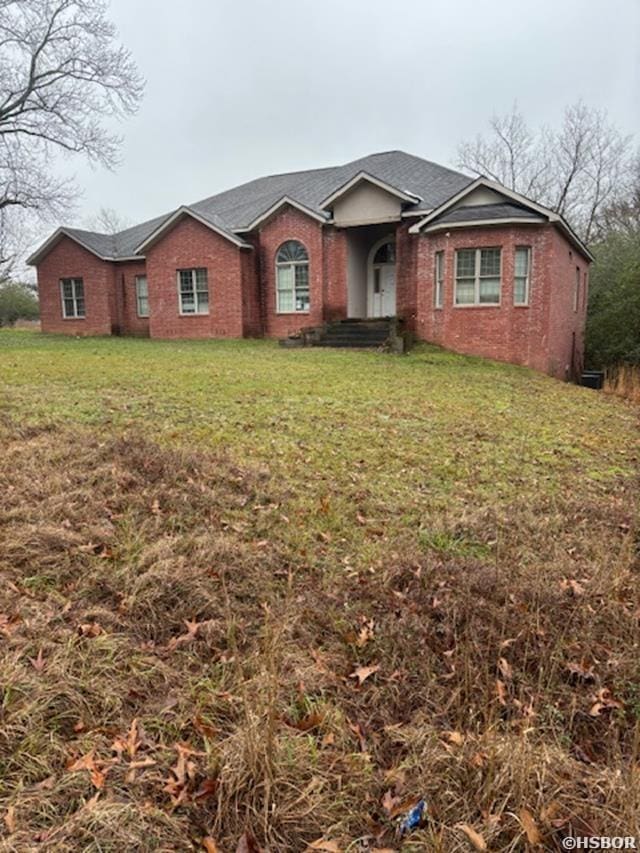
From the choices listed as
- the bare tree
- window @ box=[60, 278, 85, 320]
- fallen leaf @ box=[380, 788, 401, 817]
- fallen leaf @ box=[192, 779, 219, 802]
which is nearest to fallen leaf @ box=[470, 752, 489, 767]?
fallen leaf @ box=[380, 788, 401, 817]

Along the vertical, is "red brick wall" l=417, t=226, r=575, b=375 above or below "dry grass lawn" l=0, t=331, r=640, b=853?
above

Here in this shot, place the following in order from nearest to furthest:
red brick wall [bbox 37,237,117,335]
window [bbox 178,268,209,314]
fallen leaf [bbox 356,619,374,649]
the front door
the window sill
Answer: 1. fallen leaf [bbox 356,619,374,649]
2. the window sill
3. the front door
4. window [bbox 178,268,209,314]
5. red brick wall [bbox 37,237,117,335]

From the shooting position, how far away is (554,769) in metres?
2.47

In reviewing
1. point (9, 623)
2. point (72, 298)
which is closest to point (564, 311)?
point (9, 623)

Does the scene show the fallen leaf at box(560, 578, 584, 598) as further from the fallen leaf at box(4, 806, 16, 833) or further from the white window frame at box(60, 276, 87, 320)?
the white window frame at box(60, 276, 87, 320)

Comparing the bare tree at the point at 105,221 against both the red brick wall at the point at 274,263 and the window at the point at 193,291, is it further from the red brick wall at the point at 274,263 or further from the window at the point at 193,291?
the red brick wall at the point at 274,263

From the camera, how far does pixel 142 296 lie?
23.4 m

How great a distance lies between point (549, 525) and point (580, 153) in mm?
38705

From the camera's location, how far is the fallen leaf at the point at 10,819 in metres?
2.01

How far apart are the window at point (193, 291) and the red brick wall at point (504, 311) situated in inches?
326

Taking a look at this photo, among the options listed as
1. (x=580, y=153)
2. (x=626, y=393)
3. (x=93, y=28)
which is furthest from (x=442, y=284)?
(x=580, y=153)

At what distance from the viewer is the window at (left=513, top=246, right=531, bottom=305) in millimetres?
15844

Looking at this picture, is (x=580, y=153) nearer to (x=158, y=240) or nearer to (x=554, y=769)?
(x=158, y=240)

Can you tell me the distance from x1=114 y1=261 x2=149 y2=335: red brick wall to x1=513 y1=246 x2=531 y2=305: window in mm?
14623
